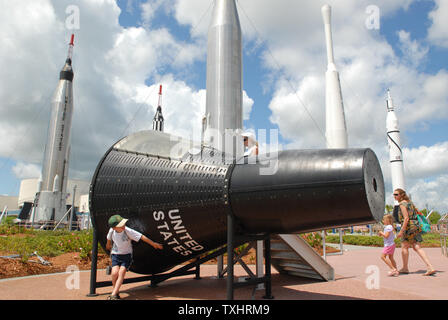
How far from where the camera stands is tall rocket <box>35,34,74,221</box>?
91.1 ft

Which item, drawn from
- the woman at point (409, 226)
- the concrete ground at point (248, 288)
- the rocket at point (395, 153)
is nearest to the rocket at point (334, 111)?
the rocket at point (395, 153)

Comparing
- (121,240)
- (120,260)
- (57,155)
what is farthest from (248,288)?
(57,155)

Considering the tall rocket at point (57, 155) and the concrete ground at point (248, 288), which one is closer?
the concrete ground at point (248, 288)

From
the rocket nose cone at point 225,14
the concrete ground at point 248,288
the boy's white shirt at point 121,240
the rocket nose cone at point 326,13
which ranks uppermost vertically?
the rocket nose cone at point 326,13

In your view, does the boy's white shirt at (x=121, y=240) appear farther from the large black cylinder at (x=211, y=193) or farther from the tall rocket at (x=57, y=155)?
the tall rocket at (x=57, y=155)

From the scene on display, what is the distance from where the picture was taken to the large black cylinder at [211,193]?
126 inches

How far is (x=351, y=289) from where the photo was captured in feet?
16.1

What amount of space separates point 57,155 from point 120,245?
2833cm

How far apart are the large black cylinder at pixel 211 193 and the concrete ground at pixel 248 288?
0.60m

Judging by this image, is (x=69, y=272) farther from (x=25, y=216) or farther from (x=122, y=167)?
(x=25, y=216)

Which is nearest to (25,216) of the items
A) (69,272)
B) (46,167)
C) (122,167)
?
(46,167)

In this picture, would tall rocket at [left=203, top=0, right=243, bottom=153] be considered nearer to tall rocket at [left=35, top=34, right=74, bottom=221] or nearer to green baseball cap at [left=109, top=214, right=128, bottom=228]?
green baseball cap at [left=109, top=214, right=128, bottom=228]

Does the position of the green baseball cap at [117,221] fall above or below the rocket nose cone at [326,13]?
below

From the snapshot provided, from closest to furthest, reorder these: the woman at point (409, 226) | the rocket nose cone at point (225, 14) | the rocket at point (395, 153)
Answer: the woman at point (409, 226)
the rocket nose cone at point (225, 14)
the rocket at point (395, 153)
